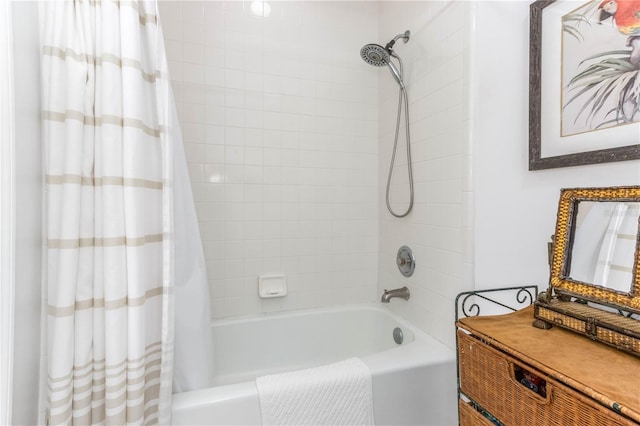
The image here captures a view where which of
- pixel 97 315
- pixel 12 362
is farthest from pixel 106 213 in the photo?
pixel 12 362

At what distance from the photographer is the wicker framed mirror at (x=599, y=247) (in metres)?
0.73

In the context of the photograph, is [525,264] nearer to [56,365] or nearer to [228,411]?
[228,411]

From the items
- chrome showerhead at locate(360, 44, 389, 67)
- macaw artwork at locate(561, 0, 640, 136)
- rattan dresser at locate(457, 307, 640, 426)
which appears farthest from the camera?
chrome showerhead at locate(360, 44, 389, 67)

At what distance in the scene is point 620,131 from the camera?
855 mm

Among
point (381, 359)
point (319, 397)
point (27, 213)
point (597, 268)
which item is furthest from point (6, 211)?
point (597, 268)

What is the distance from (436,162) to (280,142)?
85cm

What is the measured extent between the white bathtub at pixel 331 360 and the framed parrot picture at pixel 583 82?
33.8 inches

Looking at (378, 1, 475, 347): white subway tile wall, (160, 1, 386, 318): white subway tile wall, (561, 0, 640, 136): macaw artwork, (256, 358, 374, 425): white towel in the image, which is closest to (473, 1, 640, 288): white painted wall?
(378, 1, 475, 347): white subway tile wall

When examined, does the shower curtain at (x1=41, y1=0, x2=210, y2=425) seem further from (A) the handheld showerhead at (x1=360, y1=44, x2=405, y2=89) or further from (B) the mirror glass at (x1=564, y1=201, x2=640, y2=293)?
(B) the mirror glass at (x1=564, y1=201, x2=640, y2=293)

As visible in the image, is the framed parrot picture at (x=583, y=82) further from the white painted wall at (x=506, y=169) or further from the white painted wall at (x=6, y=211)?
the white painted wall at (x=6, y=211)

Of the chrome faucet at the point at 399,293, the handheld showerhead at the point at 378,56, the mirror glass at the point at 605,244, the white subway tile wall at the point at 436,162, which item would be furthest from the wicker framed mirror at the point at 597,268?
the handheld showerhead at the point at 378,56

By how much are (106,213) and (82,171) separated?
13 centimetres

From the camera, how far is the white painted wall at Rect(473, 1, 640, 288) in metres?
1.09

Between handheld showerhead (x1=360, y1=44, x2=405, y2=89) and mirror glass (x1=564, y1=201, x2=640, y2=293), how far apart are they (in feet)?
3.49
